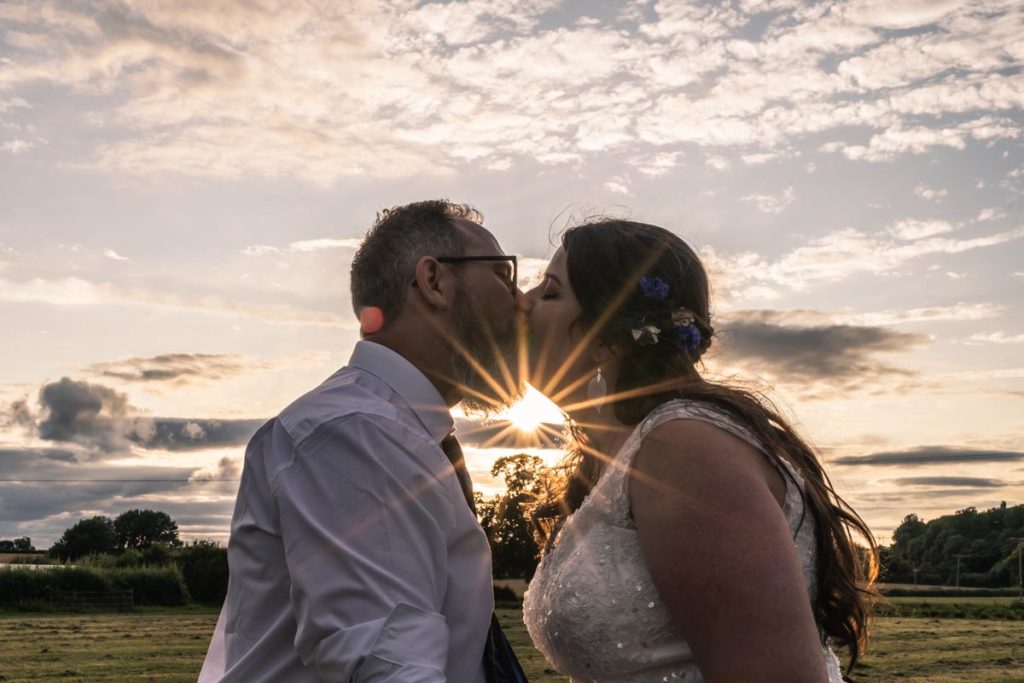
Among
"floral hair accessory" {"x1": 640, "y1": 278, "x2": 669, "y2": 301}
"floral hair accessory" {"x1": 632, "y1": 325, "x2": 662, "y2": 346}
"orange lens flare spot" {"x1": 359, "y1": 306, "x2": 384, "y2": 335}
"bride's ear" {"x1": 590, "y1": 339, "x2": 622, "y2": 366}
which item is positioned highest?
"floral hair accessory" {"x1": 640, "y1": 278, "x2": 669, "y2": 301}

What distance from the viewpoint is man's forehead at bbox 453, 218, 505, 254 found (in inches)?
129

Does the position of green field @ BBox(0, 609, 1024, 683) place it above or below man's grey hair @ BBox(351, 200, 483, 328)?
below

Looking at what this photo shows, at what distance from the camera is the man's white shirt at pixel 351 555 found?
223cm

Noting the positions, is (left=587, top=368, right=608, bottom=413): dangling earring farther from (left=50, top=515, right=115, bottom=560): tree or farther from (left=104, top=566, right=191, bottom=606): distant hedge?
(left=50, top=515, right=115, bottom=560): tree

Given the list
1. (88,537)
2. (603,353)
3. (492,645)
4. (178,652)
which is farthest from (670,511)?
(88,537)

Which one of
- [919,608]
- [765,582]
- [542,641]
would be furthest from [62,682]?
[919,608]

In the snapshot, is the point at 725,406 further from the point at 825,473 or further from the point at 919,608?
the point at 919,608

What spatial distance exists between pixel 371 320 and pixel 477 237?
0.48m

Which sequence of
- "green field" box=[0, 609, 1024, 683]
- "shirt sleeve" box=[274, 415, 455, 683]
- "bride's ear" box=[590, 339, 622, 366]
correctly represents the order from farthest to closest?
"green field" box=[0, 609, 1024, 683] < "bride's ear" box=[590, 339, 622, 366] < "shirt sleeve" box=[274, 415, 455, 683]

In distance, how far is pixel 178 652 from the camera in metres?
20.4

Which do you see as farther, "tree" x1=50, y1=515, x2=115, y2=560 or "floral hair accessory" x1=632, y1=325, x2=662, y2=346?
"tree" x1=50, y1=515, x2=115, y2=560

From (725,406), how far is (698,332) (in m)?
0.43

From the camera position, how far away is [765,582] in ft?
7.68

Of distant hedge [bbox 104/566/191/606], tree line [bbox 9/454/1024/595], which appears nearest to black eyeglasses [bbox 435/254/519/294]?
distant hedge [bbox 104/566/191/606]
